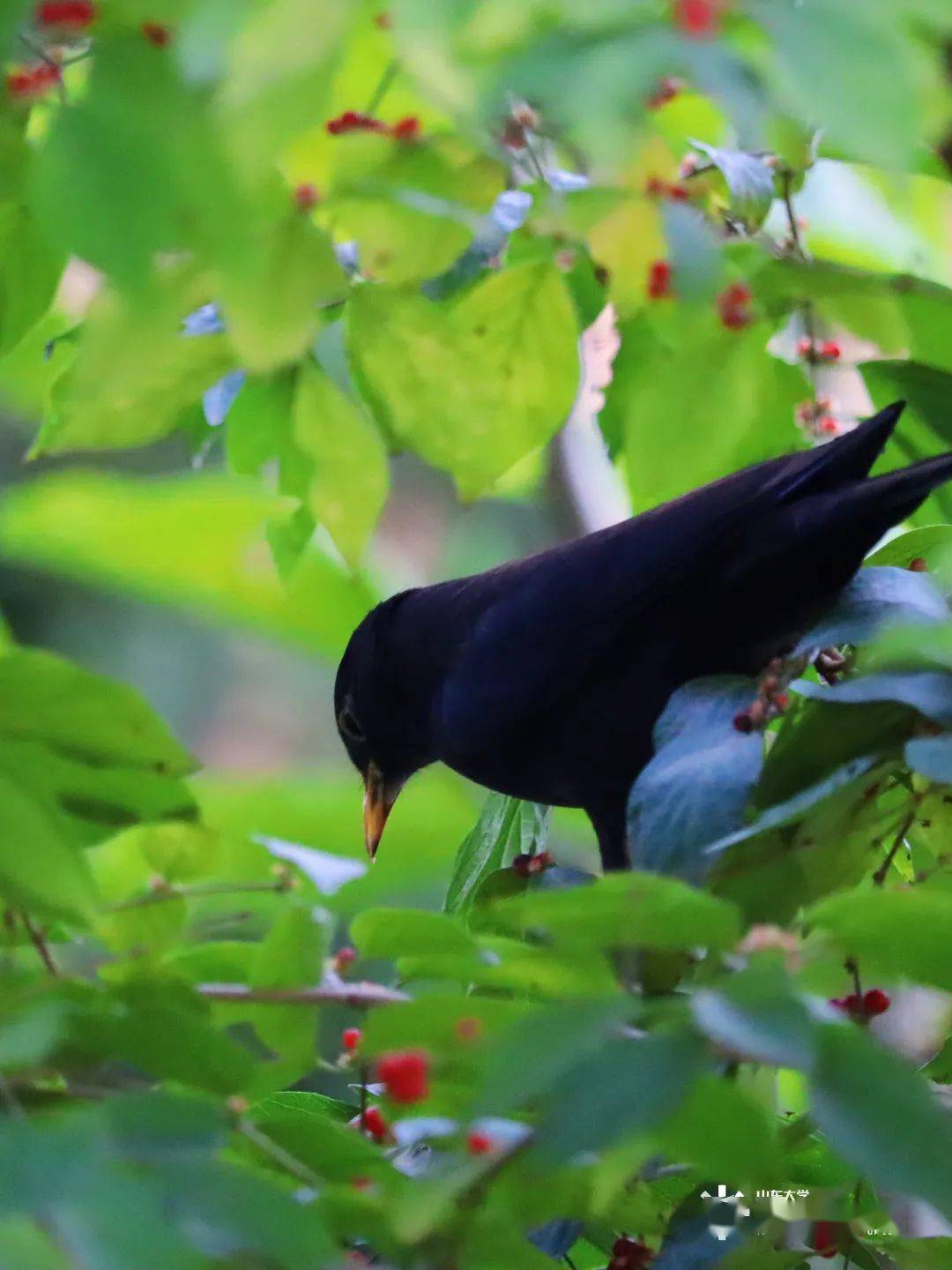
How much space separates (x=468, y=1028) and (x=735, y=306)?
0.70m

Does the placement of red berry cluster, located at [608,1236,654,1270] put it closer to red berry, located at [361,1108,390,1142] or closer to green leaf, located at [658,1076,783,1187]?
red berry, located at [361,1108,390,1142]

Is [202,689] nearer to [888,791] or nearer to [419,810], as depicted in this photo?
[419,810]

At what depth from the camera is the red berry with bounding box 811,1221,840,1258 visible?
3.78 ft

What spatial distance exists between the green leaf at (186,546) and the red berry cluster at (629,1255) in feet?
7.73

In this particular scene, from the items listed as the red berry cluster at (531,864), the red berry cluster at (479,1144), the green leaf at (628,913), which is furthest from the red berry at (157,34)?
the red berry cluster at (531,864)

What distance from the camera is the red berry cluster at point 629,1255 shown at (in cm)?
122

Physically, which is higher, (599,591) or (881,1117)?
(881,1117)

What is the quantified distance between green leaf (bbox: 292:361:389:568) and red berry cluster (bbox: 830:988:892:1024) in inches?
23.0

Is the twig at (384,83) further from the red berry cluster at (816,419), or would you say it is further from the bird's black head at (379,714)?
the bird's black head at (379,714)

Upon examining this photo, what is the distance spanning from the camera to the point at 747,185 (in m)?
1.48

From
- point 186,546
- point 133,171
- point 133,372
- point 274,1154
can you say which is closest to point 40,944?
A: point 274,1154

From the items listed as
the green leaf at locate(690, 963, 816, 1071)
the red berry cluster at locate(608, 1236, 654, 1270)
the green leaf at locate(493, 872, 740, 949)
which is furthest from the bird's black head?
the green leaf at locate(690, 963, 816, 1071)

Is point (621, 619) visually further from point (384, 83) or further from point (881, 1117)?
point (881, 1117)

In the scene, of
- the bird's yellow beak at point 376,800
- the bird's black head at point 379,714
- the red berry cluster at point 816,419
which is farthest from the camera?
the bird's yellow beak at point 376,800
